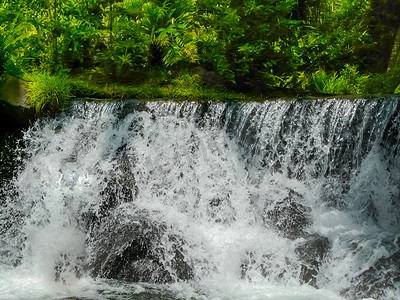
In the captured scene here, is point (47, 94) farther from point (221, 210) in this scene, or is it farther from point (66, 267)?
point (221, 210)

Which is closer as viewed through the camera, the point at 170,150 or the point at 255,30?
the point at 170,150

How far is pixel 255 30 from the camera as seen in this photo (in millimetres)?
9867

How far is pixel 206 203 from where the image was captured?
6.24 m

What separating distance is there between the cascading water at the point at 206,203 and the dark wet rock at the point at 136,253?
1cm

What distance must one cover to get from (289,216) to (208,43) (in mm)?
4593

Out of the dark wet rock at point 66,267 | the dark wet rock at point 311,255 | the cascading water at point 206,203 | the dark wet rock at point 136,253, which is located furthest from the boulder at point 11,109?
the dark wet rock at point 311,255

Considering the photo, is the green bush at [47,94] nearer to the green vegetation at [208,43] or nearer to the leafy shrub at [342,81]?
the green vegetation at [208,43]

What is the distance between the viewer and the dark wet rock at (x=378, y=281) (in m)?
4.59

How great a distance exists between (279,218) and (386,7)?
20.0ft

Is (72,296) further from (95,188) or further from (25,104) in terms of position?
(25,104)

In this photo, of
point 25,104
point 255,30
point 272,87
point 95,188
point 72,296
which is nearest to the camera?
point 72,296

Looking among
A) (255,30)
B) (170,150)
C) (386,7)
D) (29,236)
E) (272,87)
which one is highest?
(386,7)

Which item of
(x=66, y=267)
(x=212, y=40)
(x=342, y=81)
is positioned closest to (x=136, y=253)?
(x=66, y=267)

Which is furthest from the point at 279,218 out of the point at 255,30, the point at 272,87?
the point at 255,30
